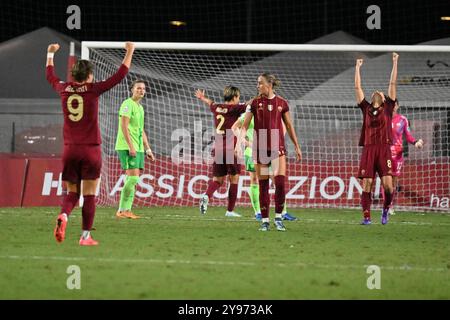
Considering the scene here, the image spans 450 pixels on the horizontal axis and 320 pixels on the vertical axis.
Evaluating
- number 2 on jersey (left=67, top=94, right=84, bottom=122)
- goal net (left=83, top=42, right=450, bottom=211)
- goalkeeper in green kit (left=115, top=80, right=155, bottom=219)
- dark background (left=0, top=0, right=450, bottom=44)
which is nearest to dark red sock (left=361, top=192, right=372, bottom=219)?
goal net (left=83, top=42, right=450, bottom=211)

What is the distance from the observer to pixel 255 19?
114 feet

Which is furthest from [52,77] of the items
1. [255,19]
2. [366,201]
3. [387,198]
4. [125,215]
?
[255,19]

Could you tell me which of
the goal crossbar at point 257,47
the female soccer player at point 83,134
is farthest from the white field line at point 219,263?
the goal crossbar at point 257,47

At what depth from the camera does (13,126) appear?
2177 cm

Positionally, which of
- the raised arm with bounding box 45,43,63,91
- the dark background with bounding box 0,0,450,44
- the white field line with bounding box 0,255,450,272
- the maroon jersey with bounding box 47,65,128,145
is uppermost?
the dark background with bounding box 0,0,450,44

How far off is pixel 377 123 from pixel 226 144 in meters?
2.76

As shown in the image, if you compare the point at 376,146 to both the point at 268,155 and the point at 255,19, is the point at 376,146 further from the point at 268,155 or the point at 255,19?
the point at 255,19

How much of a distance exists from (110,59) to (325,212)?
5093 millimetres

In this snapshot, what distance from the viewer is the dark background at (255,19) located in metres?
32.2

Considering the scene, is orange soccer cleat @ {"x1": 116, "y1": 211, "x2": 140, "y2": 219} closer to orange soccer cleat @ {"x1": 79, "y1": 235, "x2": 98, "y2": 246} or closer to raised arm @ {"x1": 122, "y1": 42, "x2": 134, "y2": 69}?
orange soccer cleat @ {"x1": 79, "y1": 235, "x2": 98, "y2": 246}

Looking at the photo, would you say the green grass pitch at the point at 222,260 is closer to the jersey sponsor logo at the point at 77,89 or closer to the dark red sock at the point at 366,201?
the dark red sock at the point at 366,201

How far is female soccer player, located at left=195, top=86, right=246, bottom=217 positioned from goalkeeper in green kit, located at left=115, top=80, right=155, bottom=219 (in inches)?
47.9

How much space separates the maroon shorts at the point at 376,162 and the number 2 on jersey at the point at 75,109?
16.9 feet

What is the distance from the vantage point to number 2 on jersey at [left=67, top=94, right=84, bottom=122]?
9.25 m
